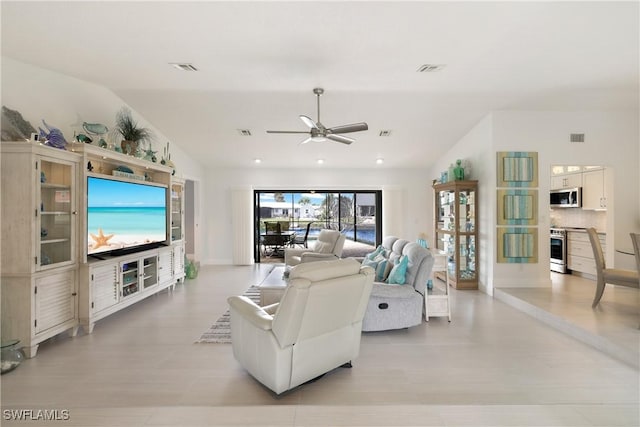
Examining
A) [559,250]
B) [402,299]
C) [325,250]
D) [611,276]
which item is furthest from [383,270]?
[559,250]

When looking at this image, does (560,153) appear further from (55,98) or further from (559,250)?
(55,98)

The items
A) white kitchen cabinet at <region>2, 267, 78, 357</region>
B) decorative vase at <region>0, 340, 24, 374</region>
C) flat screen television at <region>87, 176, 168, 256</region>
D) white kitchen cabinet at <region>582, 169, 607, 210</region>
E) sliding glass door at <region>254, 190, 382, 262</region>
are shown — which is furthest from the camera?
sliding glass door at <region>254, 190, 382, 262</region>

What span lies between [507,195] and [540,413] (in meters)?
3.70

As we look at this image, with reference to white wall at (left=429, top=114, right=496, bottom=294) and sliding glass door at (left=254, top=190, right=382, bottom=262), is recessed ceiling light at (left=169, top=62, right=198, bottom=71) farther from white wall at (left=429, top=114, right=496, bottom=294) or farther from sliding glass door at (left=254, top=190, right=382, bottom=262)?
sliding glass door at (left=254, top=190, right=382, bottom=262)

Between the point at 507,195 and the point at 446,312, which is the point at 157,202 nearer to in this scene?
the point at 446,312

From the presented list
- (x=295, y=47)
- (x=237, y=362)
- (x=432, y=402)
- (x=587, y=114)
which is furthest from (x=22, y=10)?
(x=587, y=114)

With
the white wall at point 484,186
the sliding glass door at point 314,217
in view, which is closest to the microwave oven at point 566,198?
the white wall at point 484,186

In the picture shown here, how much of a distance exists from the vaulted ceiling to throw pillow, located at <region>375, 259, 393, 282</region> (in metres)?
2.27

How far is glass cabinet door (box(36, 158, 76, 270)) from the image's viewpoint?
321 centimetres

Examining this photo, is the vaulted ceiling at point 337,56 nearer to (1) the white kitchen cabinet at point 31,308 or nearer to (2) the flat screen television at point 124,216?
(2) the flat screen television at point 124,216

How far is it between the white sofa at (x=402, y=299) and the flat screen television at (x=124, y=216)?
10.4ft

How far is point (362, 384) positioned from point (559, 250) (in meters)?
5.92

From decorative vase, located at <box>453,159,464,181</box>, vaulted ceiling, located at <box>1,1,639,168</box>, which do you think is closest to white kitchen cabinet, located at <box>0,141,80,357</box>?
vaulted ceiling, located at <box>1,1,639,168</box>

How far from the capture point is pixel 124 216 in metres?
4.25
